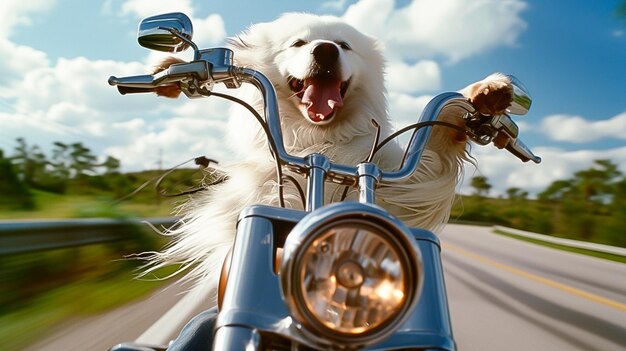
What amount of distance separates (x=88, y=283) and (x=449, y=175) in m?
4.91

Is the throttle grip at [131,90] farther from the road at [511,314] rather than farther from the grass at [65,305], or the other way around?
the grass at [65,305]

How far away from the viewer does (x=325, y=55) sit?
2.70 m

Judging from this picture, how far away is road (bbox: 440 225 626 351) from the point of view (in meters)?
5.14

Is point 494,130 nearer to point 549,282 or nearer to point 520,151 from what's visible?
point 520,151

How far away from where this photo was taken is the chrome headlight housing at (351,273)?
3.38ft

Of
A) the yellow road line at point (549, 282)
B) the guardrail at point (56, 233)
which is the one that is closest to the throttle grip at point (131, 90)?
the guardrail at point (56, 233)

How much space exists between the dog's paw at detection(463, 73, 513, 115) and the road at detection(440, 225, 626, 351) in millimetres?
3038

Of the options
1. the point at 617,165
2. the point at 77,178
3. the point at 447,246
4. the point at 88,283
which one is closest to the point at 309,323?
the point at 88,283

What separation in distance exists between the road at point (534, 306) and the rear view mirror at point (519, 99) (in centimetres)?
305

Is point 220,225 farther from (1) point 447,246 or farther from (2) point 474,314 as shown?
(1) point 447,246

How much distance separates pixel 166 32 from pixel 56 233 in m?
3.96

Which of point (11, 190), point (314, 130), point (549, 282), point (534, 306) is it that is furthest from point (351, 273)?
point (549, 282)

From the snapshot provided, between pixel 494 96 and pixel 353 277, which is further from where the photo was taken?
pixel 494 96

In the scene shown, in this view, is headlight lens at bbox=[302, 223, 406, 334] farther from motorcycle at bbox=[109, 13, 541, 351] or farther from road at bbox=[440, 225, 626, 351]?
road at bbox=[440, 225, 626, 351]
